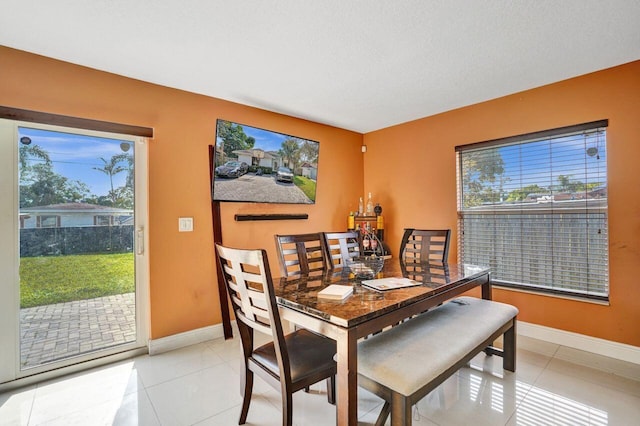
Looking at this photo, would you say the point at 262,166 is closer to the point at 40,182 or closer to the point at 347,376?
the point at 40,182

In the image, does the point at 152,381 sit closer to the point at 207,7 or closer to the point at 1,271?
the point at 1,271

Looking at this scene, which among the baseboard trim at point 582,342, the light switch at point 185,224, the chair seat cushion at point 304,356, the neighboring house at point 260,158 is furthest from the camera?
the neighboring house at point 260,158

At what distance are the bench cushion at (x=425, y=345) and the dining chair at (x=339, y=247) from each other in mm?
893

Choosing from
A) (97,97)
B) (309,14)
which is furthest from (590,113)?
(97,97)

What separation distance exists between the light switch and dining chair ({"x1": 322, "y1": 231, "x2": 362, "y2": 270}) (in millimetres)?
1333

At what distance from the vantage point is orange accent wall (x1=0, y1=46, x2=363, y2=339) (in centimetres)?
220

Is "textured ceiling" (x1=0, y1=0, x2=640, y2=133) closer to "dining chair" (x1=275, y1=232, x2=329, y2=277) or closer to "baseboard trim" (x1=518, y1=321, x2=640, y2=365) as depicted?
"dining chair" (x1=275, y1=232, x2=329, y2=277)

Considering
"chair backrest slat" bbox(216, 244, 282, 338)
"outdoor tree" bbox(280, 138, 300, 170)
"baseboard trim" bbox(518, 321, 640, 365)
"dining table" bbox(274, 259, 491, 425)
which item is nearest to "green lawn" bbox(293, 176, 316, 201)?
"outdoor tree" bbox(280, 138, 300, 170)

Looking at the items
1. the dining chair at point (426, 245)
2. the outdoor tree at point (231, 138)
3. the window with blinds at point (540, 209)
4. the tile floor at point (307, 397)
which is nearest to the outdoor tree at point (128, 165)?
the outdoor tree at point (231, 138)

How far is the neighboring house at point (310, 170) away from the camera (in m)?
3.66

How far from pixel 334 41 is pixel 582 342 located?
10.5 ft

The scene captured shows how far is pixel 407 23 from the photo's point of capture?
183 centimetres

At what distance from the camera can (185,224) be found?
9.26 ft

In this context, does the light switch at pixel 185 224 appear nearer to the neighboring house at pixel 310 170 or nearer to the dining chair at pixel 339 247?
the dining chair at pixel 339 247
